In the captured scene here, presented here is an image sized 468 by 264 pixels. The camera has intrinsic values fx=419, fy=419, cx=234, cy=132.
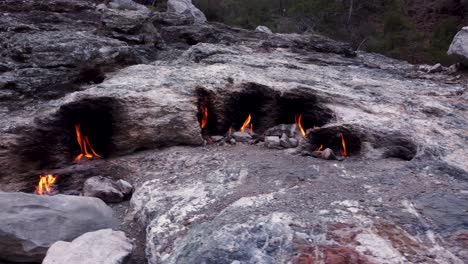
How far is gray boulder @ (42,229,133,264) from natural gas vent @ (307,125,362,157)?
93.1 inches

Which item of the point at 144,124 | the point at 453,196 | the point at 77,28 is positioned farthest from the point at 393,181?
the point at 77,28

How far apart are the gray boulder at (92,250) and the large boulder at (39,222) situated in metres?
0.20

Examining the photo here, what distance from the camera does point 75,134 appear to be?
4.62 m

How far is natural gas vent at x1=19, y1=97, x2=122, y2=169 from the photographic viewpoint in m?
4.41

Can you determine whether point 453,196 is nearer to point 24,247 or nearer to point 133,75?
point 24,247

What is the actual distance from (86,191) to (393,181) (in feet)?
9.00

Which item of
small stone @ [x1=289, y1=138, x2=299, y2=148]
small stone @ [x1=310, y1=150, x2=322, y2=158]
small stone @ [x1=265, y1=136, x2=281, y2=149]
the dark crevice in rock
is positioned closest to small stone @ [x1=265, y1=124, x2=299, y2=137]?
small stone @ [x1=289, y1=138, x2=299, y2=148]

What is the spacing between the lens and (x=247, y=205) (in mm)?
3045

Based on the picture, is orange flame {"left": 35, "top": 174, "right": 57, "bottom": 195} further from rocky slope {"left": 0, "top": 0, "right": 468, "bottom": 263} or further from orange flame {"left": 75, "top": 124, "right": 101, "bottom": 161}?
orange flame {"left": 75, "top": 124, "right": 101, "bottom": 161}

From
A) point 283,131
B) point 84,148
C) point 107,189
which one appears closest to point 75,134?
point 84,148

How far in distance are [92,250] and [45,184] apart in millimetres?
1740

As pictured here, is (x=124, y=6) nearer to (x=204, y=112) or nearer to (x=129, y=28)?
(x=129, y=28)

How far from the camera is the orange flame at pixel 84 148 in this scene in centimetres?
461

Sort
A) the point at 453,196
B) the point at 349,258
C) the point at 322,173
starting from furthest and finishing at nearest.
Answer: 1. the point at 322,173
2. the point at 453,196
3. the point at 349,258
